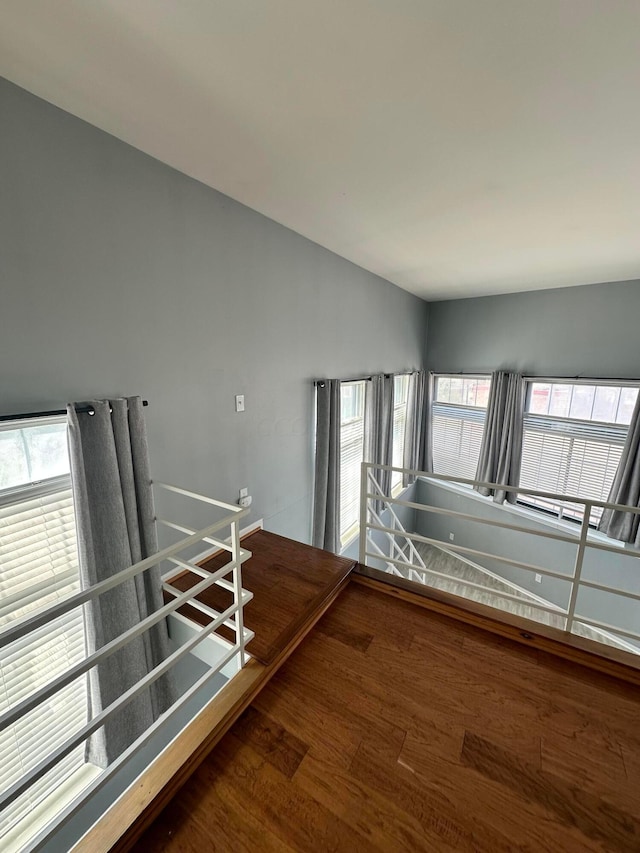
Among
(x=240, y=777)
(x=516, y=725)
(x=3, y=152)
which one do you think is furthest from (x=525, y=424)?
(x=3, y=152)

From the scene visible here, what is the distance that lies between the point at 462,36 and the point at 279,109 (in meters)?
0.66

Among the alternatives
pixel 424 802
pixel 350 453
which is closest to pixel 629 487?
pixel 350 453

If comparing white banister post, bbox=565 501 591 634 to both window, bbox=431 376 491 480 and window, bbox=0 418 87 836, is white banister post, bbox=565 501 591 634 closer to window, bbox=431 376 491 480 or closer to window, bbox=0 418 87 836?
window, bbox=0 418 87 836

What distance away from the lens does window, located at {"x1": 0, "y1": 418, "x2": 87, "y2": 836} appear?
53.1 inches

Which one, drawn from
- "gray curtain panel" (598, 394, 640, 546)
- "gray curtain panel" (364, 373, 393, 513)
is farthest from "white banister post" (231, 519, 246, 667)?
"gray curtain panel" (598, 394, 640, 546)

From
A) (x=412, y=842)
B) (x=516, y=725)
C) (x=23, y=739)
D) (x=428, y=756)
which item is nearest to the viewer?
(x=412, y=842)

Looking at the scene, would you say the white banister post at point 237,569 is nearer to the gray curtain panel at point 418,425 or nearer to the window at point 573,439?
the gray curtain panel at point 418,425

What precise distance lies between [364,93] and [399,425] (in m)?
4.26

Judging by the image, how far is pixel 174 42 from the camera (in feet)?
3.48

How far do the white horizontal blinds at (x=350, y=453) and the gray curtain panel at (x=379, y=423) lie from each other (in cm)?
9

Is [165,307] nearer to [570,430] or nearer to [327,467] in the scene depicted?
[327,467]

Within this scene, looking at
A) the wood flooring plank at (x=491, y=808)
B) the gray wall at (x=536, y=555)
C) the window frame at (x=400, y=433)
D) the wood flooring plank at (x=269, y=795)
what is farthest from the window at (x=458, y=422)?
the wood flooring plank at (x=269, y=795)

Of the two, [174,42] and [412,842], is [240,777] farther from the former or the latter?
[174,42]

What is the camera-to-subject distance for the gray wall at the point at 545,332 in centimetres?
391
